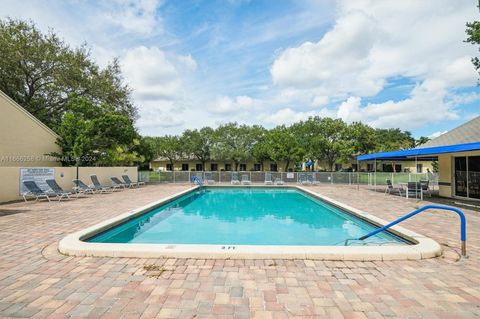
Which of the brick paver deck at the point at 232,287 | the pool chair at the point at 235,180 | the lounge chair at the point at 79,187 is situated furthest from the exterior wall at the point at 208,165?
the brick paver deck at the point at 232,287

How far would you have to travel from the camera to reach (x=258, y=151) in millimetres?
32969

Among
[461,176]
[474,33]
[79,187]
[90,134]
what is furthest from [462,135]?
[90,134]

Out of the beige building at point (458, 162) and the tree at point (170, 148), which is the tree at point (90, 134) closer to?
the tree at point (170, 148)

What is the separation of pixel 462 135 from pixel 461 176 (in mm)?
2056

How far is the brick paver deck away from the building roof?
31.9 feet

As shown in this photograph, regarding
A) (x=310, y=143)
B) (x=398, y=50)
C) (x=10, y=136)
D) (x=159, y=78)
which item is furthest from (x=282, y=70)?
(x=310, y=143)

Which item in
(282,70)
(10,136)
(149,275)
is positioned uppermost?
(282,70)

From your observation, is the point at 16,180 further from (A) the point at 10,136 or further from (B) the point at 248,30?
(B) the point at 248,30

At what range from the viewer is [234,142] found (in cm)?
3522

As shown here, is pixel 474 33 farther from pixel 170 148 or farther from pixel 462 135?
pixel 170 148

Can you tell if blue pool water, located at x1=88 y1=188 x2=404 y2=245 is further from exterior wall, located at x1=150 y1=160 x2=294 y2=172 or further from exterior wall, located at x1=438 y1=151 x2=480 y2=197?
exterior wall, located at x1=150 y1=160 x2=294 y2=172

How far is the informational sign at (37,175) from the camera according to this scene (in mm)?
11799

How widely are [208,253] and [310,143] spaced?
105 feet

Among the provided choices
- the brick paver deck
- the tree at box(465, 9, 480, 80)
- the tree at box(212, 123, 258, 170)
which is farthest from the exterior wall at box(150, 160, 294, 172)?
the brick paver deck
